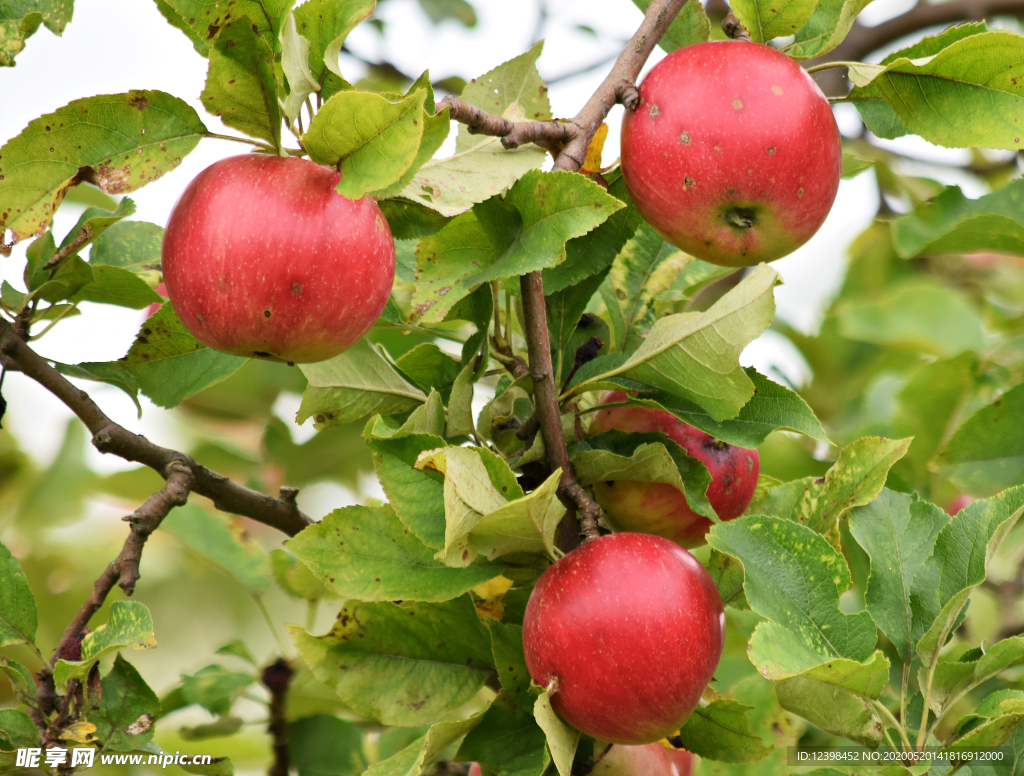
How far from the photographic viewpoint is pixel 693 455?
110 cm

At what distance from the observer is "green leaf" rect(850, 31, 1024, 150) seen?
949 millimetres

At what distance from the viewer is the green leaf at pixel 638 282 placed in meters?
1.22

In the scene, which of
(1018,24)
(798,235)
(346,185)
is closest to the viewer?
(346,185)

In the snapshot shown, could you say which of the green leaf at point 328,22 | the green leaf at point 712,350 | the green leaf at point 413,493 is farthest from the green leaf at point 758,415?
the green leaf at point 328,22

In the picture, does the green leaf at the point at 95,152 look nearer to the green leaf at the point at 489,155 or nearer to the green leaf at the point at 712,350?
the green leaf at the point at 489,155

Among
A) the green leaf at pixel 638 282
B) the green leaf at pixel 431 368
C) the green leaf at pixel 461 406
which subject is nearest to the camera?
the green leaf at pixel 461 406

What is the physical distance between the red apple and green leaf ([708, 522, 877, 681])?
0.28m

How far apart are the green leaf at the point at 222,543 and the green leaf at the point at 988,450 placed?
114 cm

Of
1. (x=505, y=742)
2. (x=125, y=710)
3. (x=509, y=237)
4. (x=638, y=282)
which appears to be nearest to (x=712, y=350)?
(x=509, y=237)

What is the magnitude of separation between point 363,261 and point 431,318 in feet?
0.27

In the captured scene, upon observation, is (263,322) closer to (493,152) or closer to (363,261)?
(363,261)

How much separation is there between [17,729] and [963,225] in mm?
1411

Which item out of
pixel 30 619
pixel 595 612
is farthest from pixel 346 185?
pixel 30 619

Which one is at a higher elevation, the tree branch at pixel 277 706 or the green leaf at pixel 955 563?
the green leaf at pixel 955 563
